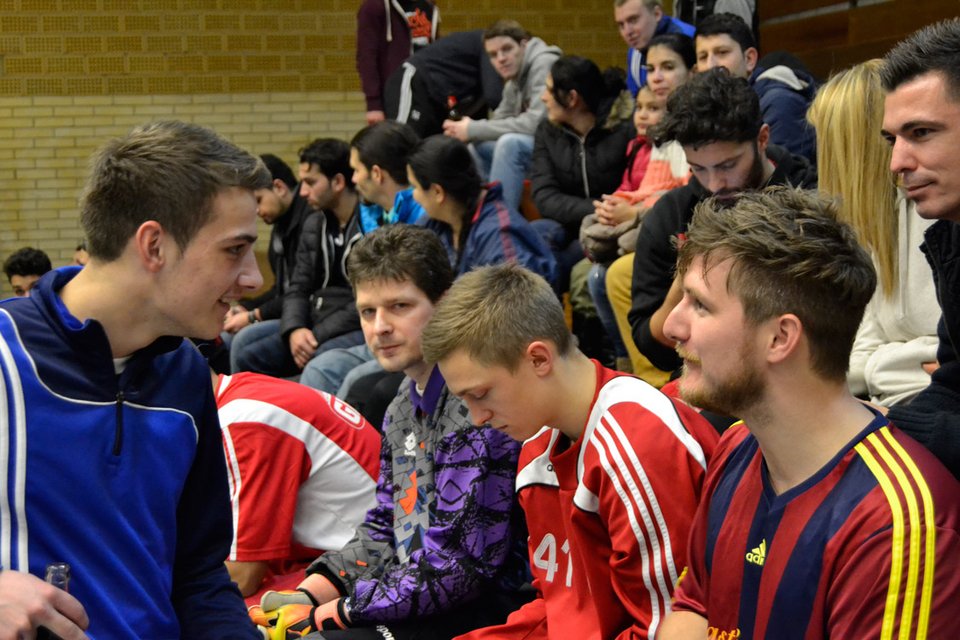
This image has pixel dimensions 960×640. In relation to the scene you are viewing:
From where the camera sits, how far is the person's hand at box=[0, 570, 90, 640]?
172 cm

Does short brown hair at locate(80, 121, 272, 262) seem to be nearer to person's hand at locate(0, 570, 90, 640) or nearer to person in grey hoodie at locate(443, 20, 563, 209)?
person's hand at locate(0, 570, 90, 640)

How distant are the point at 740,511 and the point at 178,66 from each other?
9416 mm

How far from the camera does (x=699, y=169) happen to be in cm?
372

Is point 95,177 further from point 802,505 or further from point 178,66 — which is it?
point 178,66

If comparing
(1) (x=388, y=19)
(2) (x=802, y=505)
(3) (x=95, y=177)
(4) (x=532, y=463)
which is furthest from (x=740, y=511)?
(1) (x=388, y=19)

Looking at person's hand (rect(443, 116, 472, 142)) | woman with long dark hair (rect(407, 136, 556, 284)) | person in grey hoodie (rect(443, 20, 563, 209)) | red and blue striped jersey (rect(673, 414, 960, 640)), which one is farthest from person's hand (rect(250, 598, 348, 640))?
person's hand (rect(443, 116, 472, 142))

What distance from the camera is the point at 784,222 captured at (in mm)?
2016

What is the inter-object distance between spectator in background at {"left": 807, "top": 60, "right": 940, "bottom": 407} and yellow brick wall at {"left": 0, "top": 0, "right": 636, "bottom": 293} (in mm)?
7739

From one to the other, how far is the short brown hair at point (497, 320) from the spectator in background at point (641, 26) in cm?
391

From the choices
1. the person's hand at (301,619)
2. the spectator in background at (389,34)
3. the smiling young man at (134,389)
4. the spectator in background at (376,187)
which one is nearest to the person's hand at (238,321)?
the spectator in background at (376,187)

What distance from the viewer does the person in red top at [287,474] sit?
3.53 m

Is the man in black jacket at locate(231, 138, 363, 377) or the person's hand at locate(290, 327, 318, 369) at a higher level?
the man in black jacket at locate(231, 138, 363, 377)

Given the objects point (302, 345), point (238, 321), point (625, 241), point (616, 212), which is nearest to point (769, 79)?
point (616, 212)

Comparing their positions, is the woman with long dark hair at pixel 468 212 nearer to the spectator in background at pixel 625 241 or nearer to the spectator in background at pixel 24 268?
the spectator in background at pixel 625 241
